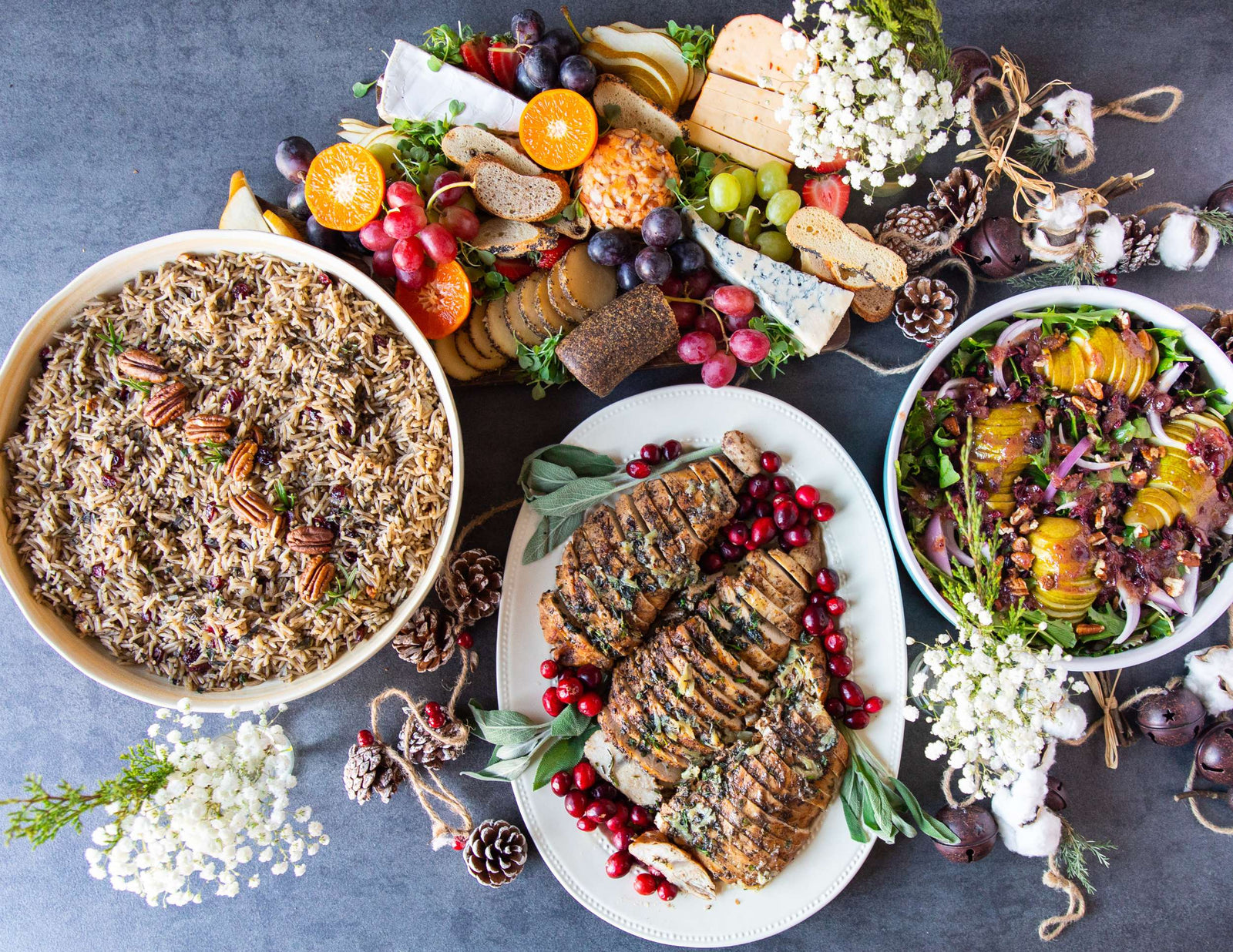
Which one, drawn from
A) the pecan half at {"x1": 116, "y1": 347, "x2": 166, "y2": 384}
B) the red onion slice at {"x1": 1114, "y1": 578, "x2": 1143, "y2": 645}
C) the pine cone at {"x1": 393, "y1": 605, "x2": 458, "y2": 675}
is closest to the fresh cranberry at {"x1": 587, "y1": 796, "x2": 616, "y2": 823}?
the pine cone at {"x1": 393, "y1": 605, "x2": 458, "y2": 675}

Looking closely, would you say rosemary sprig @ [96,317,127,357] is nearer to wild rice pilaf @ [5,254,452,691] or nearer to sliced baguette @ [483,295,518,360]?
wild rice pilaf @ [5,254,452,691]

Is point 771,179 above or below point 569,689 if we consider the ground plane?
above

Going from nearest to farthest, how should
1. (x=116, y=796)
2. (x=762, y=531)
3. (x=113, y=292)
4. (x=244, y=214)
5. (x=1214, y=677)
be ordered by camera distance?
(x=116, y=796) < (x=113, y=292) < (x=244, y=214) < (x=762, y=531) < (x=1214, y=677)

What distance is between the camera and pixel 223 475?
2598 millimetres

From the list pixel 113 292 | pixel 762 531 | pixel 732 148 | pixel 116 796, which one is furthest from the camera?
pixel 732 148

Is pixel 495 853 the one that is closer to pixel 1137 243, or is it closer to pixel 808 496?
pixel 808 496

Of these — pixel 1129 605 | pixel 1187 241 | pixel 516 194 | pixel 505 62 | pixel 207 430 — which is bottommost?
pixel 1129 605

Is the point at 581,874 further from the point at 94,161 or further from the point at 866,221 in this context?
the point at 94,161

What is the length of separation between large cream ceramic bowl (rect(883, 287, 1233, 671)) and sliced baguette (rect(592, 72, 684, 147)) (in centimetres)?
135

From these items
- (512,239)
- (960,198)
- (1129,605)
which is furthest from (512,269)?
(1129,605)

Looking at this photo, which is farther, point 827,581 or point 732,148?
point 732,148

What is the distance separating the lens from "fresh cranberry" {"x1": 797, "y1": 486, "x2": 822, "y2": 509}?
2898 millimetres

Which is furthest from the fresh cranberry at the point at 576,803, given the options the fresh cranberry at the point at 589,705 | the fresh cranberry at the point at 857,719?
the fresh cranberry at the point at 857,719

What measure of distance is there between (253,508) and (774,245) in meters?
2.18
